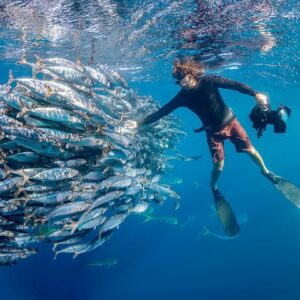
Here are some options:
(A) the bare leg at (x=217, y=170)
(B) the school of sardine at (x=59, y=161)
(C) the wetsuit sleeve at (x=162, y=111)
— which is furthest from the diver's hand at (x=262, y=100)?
(B) the school of sardine at (x=59, y=161)

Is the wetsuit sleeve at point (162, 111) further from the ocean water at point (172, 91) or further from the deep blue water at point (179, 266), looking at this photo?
the deep blue water at point (179, 266)

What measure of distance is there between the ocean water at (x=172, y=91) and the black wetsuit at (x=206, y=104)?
2201mm

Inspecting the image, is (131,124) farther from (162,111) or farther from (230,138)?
(230,138)

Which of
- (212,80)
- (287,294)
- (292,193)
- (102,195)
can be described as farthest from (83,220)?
(287,294)

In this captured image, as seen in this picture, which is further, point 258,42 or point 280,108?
point 258,42

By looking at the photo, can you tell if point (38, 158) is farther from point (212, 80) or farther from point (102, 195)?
point (212, 80)

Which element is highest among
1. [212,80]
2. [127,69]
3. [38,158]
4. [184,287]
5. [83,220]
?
[212,80]

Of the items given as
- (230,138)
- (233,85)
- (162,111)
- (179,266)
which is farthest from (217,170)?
(179,266)

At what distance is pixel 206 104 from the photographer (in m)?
7.69

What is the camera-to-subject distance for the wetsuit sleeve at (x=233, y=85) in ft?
21.1

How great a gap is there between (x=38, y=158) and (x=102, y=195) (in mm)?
1390

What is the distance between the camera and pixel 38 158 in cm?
575

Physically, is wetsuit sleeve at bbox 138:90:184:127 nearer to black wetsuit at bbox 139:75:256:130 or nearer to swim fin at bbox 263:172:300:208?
black wetsuit at bbox 139:75:256:130

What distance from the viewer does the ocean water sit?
10359mm
